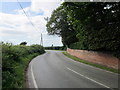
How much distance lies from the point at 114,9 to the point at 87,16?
94.5 inches

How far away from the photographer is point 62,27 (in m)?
41.4

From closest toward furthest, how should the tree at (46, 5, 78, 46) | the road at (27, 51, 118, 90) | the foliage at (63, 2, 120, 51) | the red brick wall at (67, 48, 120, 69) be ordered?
the road at (27, 51, 118, 90) → the foliage at (63, 2, 120, 51) → the red brick wall at (67, 48, 120, 69) → the tree at (46, 5, 78, 46)

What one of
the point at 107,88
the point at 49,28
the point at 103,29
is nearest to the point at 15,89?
the point at 107,88

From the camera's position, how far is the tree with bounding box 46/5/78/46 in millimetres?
38562

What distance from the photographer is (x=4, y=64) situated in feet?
25.6

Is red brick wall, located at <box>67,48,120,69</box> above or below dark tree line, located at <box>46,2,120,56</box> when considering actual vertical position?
below

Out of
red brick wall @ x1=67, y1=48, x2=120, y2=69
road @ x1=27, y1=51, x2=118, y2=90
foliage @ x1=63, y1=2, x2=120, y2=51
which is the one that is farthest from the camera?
red brick wall @ x1=67, y1=48, x2=120, y2=69

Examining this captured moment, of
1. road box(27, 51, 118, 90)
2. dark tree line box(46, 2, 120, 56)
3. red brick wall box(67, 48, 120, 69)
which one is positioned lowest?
road box(27, 51, 118, 90)

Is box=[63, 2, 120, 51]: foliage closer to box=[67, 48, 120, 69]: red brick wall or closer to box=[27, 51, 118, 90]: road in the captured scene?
box=[67, 48, 120, 69]: red brick wall

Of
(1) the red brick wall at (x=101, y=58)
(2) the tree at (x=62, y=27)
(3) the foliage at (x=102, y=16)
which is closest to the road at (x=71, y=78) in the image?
(1) the red brick wall at (x=101, y=58)

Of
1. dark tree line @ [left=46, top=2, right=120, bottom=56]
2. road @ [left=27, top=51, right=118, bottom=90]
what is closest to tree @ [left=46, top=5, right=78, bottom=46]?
dark tree line @ [left=46, top=2, right=120, bottom=56]

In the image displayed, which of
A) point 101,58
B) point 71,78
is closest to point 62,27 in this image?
point 101,58

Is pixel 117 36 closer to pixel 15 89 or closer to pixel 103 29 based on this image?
pixel 103 29

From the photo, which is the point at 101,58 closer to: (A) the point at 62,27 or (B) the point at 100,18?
(B) the point at 100,18
